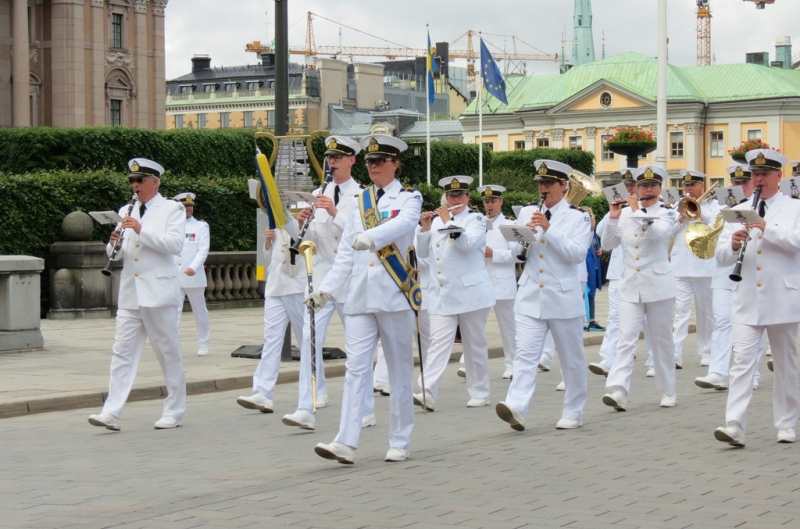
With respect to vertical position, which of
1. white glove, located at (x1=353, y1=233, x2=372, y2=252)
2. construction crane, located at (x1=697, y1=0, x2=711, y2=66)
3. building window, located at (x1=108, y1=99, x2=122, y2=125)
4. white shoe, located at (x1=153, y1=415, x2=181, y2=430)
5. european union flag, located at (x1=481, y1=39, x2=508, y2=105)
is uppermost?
construction crane, located at (x1=697, y1=0, x2=711, y2=66)

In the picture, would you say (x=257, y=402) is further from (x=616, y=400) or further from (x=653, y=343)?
(x=653, y=343)

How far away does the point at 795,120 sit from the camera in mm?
95562

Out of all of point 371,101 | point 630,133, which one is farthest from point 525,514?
point 371,101

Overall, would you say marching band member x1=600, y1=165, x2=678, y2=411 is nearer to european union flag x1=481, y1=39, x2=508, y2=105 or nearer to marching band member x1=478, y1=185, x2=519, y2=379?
marching band member x1=478, y1=185, x2=519, y2=379

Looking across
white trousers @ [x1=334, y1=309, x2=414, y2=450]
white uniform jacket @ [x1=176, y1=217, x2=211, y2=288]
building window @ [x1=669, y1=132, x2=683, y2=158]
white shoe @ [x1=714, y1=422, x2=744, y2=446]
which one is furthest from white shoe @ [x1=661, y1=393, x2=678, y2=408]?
building window @ [x1=669, y1=132, x2=683, y2=158]

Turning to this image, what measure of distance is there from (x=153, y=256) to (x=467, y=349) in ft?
10.2

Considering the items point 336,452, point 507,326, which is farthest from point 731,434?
point 507,326

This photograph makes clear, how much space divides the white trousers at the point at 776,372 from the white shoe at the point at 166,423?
14.4 ft

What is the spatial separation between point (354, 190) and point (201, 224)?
6.99 metres

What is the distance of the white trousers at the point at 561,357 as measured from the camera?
10.6m

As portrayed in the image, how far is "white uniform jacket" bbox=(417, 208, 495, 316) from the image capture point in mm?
12727

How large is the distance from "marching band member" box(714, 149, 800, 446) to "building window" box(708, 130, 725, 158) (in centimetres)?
9041

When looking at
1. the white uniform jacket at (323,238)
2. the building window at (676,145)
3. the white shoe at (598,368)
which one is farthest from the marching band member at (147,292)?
the building window at (676,145)

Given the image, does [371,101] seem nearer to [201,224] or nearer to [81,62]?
[81,62]
